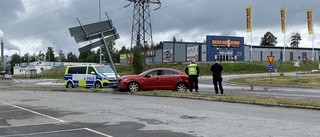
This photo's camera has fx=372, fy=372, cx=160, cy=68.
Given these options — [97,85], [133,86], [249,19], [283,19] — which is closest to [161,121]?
[133,86]

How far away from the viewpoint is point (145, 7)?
4934 cm

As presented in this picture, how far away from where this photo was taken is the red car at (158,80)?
19.4 meters

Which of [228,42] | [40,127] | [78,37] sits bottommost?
[40,127]

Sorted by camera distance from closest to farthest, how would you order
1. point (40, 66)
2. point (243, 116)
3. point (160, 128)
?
point (160, 128) → point (243, 116) → point (40, 66)

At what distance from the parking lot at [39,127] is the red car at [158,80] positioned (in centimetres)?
876

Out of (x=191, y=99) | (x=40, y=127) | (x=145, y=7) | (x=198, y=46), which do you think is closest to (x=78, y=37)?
(x=191, y=99)

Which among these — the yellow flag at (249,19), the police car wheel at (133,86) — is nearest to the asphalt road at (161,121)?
the police car wheel at (133,86)

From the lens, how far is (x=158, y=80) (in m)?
19.6

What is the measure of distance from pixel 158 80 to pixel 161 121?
411 inches

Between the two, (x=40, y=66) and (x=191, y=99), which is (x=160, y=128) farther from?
(x=40, y=66)

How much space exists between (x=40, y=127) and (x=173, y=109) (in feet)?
14.3

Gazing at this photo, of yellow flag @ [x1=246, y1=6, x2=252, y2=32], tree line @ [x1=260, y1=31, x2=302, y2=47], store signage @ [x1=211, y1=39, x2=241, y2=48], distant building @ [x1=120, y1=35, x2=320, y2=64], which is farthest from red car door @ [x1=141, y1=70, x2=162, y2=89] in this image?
tree line @ [x1=260, y1=31, x2=302, y2=47]

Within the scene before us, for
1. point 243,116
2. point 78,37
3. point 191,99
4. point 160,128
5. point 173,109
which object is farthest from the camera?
point 78,37

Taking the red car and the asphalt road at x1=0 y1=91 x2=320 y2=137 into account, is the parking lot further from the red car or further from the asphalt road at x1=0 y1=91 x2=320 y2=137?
the red car
